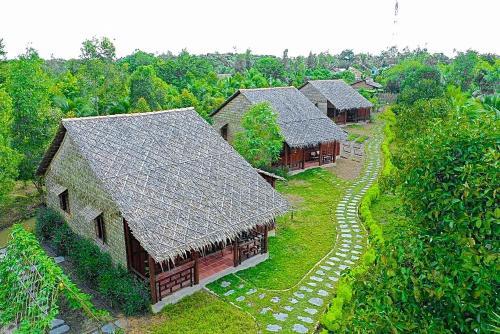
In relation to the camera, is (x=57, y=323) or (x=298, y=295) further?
(x=298, y=295)

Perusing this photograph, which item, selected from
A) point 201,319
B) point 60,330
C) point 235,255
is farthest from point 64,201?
point 201,319

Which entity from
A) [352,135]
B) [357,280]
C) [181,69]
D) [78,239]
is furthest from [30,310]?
[181,69]

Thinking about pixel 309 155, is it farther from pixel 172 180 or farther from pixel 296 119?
pixel 172 180

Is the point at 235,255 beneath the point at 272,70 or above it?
beneath

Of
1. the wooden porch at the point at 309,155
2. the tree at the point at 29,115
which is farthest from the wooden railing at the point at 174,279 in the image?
the wooden porch at the point at 309,155

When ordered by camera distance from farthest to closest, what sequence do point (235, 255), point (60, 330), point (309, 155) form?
point (309, 155), point (235, 255), point (60, 330)

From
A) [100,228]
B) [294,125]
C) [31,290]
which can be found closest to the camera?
[31,290]

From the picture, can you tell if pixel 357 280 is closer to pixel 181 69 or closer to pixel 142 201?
pixel 142 201
